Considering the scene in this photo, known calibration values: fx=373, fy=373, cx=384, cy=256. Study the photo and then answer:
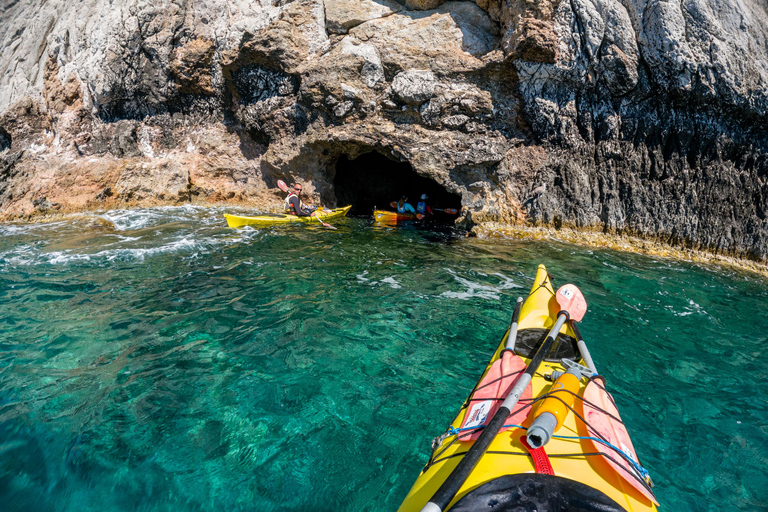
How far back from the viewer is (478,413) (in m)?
2.56

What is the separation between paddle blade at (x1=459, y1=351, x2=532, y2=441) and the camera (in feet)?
8.05

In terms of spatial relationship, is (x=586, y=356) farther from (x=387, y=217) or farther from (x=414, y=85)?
(x=387, y=217)

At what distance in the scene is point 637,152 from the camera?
9.08 meters

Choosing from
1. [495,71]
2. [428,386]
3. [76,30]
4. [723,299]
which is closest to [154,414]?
[428,386]

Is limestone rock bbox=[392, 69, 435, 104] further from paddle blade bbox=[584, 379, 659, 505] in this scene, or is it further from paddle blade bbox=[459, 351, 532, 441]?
paddle blade bbox=[584, 379, 659, 505]

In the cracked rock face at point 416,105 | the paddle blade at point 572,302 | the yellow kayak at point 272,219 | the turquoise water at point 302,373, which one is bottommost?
the turquoise water at point 302,373

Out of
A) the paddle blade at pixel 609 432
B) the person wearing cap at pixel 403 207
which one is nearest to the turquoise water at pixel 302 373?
the paddle blade at pixel 609 432

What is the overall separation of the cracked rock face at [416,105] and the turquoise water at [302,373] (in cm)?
282

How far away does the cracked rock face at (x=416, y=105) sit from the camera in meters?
8.26

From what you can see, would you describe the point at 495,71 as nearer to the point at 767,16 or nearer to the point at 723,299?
the point at 767,16

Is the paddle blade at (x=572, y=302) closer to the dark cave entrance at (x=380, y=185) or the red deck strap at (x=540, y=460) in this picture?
the red deck strap at (x=540, y=460)

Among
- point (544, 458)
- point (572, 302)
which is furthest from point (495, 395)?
point (572, 302)

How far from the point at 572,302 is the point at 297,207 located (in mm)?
8530

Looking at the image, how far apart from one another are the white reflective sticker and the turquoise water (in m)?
0.67
